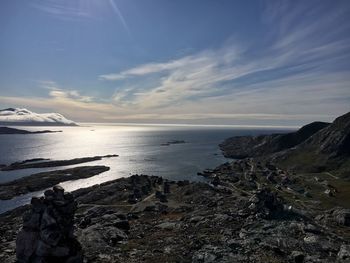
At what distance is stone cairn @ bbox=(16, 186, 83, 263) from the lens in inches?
1893

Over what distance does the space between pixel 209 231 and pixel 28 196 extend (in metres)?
112

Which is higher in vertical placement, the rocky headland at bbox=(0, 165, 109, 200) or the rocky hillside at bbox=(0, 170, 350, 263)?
the rocky hillside at bbox=(0, 170, 350, 263)

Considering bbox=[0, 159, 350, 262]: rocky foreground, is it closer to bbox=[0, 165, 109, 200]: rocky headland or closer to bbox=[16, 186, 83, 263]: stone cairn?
bbox=[16, 186, 83, 263]: stone cairn

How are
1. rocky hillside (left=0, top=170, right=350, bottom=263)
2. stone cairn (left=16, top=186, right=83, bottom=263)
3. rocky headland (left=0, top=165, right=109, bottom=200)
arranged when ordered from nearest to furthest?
stone cairn (left=16, top=186, right=83, bottom=263) < rocky hillside (left=0, top=170, right=350, bottom=263) < rocky headland (left=0, top=165, right=109, bottom=200)

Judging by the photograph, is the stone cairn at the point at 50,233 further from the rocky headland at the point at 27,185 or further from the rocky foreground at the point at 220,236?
the rocky headland at the point at 27,185

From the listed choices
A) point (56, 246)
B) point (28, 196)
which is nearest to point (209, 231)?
point (56, 246)

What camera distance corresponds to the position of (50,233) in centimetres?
4838

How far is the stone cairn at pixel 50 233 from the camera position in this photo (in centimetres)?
4809

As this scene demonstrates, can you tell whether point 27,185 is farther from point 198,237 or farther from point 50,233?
point 50,233

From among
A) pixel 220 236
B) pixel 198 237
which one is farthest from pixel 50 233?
pixel 220 236

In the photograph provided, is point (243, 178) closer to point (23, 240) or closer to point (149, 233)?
point (149, 233)

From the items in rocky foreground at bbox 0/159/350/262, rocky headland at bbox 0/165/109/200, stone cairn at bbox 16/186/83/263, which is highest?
stone cairn at bbox 16/186/83/263

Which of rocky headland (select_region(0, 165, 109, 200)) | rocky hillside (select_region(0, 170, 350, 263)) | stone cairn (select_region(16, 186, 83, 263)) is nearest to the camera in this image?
stone cairn (select_region(16, 186, 83, 263))

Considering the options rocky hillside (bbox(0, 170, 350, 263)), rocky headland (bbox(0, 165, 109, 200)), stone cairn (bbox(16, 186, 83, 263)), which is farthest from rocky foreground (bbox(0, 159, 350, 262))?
rocky headland (bbox(0, 165, 109, 200))
